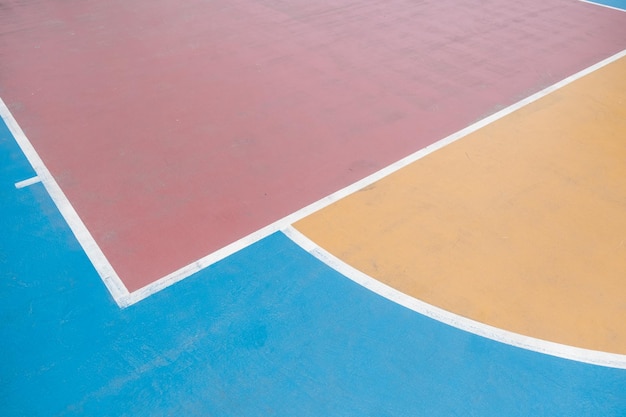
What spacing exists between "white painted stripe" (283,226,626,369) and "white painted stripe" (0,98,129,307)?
1.90 meters

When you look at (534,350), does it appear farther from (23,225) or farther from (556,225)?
(23,225)

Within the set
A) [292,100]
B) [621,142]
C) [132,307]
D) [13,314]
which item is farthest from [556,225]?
[13,314]

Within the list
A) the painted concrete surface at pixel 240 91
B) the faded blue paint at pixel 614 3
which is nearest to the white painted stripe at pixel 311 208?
the painted concrete surface at pixel 240 91

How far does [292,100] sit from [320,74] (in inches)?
40.4

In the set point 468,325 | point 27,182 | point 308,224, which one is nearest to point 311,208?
point 308,224

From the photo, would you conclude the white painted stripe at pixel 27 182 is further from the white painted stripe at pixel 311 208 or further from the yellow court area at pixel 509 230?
the yellow court area at pixel 509 230

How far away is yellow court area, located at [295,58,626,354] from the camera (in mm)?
5105

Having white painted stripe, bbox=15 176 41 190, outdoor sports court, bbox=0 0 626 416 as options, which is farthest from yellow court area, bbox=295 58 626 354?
white painted stripe, bbox=15 176 41 190

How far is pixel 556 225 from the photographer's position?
6.03 m

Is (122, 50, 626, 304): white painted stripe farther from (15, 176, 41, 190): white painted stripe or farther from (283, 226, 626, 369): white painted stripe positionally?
(15, 176, 41, 190): white painted stripe

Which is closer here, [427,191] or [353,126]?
[427,191]

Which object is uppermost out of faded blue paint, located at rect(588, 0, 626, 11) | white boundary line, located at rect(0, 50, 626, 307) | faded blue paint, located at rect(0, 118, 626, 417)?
faded blue paint, located at rect(588, 0, 626, 11)

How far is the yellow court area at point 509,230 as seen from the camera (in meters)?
5.11

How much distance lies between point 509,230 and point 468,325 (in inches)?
60.4
